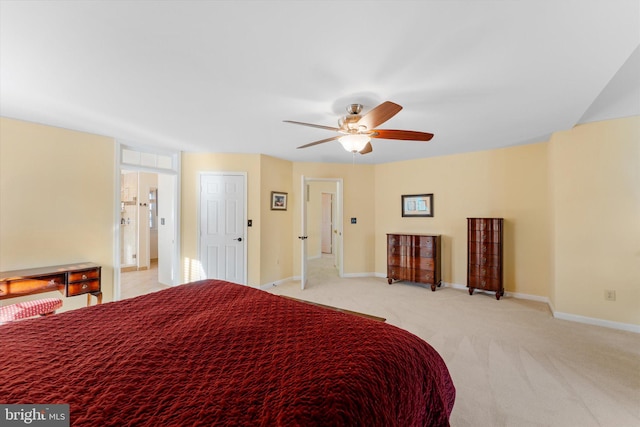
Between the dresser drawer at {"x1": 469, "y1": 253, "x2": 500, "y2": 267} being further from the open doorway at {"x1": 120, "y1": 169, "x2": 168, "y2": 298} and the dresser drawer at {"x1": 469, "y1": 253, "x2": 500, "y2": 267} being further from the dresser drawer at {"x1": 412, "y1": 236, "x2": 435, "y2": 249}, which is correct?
the open doorway at {"x1": 120, "y1": 169, "x2": 168, "y2": 298}

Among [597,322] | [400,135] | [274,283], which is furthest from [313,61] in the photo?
[597,322]

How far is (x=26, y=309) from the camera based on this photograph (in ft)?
8.22

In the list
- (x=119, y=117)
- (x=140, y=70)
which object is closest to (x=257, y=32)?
(x=140, y=70)

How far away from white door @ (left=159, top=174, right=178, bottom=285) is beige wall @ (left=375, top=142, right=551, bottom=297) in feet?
12.7

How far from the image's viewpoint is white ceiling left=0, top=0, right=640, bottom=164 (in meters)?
1.42

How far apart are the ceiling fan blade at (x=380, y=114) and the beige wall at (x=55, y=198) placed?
11.5ft

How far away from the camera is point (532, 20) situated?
57.4 inches

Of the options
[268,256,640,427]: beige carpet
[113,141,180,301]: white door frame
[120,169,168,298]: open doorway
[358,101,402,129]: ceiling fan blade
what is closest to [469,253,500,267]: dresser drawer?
[268,256,640,427]: beige carpet

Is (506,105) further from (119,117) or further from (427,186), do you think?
(119,117)

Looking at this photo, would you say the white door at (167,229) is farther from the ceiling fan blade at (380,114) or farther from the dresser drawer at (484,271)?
the dresser drawer at (484,271)

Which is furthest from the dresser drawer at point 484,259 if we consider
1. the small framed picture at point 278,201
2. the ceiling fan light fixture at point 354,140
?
the small framed picture at point 278,201

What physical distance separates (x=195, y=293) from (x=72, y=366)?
918mm

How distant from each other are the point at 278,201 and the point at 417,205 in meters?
2.62

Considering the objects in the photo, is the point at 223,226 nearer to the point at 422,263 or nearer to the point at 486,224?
the point at 422,263
